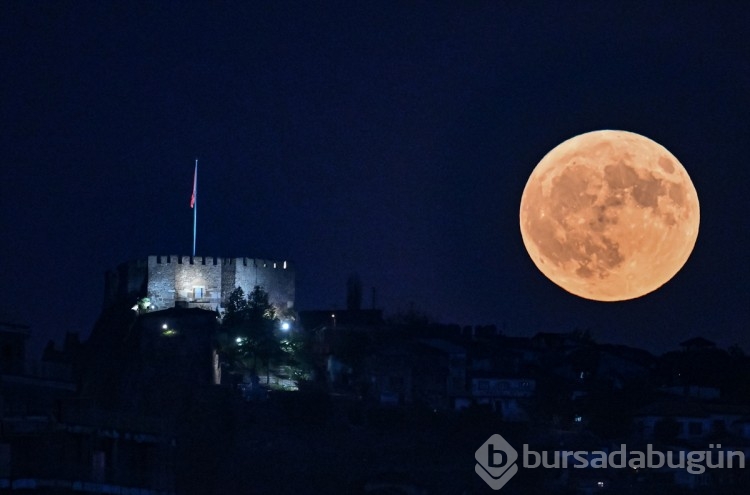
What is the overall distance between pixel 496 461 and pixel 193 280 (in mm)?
18841

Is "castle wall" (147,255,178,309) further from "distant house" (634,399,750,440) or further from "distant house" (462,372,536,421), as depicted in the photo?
"distant house" (634,399,750,440)

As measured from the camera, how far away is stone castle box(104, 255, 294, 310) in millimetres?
70750

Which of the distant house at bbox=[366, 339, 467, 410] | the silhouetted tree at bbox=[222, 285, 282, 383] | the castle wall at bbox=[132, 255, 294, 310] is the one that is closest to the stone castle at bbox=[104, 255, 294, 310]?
the castle wall at bbox=[132, 255, 294, 310]

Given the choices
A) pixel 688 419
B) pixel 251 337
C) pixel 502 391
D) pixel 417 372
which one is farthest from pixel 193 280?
pixel 688 419

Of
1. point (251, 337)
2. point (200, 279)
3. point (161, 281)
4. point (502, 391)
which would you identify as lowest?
point (502, 391)

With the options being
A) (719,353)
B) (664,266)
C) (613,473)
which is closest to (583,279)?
(664,266)

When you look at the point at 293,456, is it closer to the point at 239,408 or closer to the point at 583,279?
the point at 239,408

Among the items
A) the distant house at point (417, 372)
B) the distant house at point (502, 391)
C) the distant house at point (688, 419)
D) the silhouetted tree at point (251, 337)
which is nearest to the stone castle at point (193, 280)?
the silhouetted tree at point (251, 337)

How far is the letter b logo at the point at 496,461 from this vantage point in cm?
5653

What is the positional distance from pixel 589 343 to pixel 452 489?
3275 centimetres

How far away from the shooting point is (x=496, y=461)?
58.1 metres

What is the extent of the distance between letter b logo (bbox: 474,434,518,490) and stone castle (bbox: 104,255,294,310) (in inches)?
631

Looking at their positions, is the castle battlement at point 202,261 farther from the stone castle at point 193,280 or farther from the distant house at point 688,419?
→ the distant house at point 688,419

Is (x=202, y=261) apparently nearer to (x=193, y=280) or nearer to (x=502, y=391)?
(x=193, y=280)
